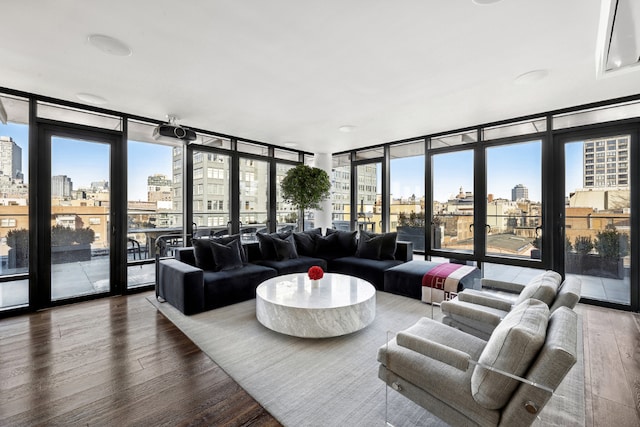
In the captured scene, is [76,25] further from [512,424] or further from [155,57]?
[512,424]

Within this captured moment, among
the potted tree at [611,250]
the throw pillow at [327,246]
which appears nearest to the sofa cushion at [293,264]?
the throw pillow at [327,246]

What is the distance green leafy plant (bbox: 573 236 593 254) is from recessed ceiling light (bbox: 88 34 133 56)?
224 inches

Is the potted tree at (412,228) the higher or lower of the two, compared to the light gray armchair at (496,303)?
higher

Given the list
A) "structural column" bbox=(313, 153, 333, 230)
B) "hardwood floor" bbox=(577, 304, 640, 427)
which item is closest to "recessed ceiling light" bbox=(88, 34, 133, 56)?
"hardwood floor" bbox=(577, 304, 640, 427)

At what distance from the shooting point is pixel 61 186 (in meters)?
3.91

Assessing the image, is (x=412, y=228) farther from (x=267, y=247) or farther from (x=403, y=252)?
(x=267, y=247)

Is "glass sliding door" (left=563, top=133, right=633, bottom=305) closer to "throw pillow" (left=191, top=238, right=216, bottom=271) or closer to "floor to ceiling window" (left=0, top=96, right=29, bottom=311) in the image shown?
"throw pillow" (left=191, top=238, right=216, bottom=271)

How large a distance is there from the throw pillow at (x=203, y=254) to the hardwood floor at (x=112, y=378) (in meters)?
0.90

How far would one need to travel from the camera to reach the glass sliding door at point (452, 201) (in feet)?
16.4

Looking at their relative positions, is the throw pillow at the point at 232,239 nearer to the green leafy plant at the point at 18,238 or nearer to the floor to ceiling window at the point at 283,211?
the floor to ceiling window at the point at 283,211

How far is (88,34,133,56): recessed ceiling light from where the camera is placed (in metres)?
2.37

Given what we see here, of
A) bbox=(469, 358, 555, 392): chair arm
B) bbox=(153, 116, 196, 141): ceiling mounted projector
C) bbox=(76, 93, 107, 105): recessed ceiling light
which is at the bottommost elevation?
bbox=(469, 358, 555, 392): chair arm

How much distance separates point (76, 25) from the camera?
2.23m

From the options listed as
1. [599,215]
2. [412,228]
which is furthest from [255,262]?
[599,215]
